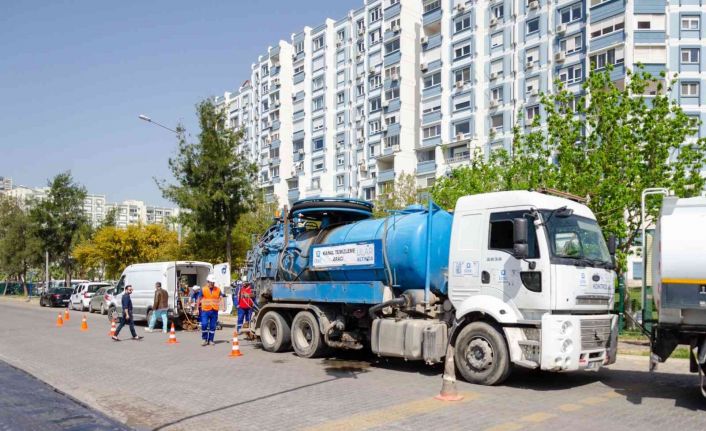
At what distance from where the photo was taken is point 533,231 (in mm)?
9531

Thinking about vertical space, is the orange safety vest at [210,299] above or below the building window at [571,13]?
below

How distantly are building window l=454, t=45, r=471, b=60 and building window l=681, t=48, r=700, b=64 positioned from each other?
15.5 meters

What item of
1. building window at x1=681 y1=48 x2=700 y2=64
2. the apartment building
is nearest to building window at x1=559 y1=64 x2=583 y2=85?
the apartment building

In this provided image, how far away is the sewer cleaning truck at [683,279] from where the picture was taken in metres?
8.04

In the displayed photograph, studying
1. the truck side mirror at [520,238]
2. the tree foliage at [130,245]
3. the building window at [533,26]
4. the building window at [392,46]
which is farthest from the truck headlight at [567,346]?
the building window at [392,46]

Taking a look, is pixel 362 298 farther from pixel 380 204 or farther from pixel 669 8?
pixel 669 8

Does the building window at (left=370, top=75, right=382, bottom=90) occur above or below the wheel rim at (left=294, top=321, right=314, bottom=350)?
above

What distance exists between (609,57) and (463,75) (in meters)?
12.4

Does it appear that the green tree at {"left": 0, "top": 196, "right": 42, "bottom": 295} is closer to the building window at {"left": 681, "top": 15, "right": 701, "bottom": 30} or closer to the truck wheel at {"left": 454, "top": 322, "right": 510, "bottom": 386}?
the truck wheel at {"left": 454, "top": 322, "right": 510, "bottom": 386}

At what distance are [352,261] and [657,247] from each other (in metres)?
5.82

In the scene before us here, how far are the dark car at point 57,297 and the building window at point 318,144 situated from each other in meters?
33.1

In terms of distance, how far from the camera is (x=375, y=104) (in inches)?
2309

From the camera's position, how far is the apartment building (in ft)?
128

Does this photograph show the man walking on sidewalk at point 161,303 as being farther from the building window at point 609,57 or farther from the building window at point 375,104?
the building window at point 375,104
